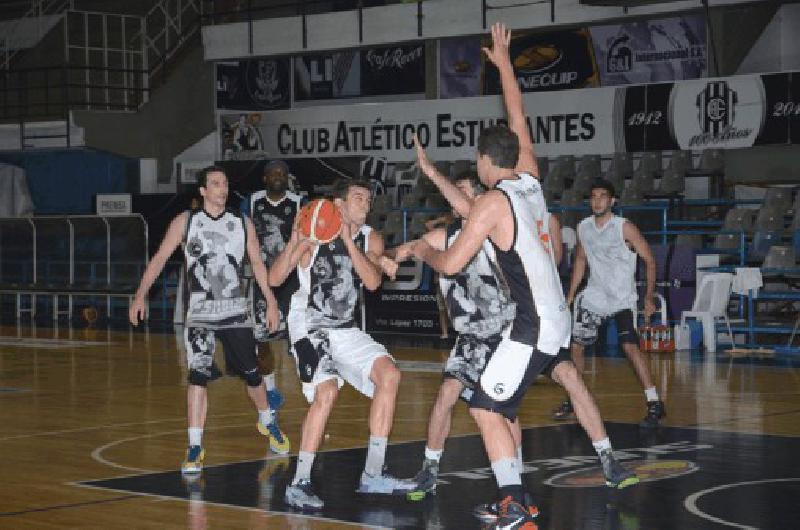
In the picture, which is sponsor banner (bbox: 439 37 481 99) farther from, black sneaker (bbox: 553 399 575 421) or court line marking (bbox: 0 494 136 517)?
court line marking (bbox: 0 494 136 517)

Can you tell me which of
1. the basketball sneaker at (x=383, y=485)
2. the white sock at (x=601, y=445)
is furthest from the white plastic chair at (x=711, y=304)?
the basketball sneaker at (x=383, y=485)

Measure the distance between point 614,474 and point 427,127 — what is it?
757 inches

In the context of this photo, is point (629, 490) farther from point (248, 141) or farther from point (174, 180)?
point (174, 180)

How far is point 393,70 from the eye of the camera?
30672 mm

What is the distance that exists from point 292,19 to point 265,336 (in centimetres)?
1760

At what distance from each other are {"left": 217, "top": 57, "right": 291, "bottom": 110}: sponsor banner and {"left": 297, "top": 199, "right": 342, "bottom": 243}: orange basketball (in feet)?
75.8

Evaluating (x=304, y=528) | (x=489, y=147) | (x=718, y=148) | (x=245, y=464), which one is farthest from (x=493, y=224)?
(x=718, y=148)

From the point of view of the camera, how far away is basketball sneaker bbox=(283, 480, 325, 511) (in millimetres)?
8469

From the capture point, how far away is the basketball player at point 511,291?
7.40 m

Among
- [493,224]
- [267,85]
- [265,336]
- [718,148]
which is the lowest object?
[265,336]

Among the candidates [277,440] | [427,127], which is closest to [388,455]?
[277,440]

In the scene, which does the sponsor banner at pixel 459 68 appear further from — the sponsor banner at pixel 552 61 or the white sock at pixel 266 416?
the white sock at pixel 266 416

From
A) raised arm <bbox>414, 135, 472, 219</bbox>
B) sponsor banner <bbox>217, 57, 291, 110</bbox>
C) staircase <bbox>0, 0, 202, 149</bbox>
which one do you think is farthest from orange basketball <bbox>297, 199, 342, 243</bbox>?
staircase <bbox>0, 0, 202, 149</bbox>

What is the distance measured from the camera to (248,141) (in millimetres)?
30672
